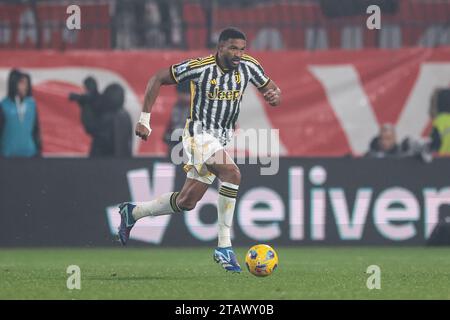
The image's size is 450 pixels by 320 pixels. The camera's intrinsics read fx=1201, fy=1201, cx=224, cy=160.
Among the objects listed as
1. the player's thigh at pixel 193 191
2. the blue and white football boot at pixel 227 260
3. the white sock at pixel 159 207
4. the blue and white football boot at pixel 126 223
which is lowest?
the blue and white football boot at pixel 227 260

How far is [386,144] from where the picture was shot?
1619cm

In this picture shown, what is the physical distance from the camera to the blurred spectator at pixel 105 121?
16344 mm

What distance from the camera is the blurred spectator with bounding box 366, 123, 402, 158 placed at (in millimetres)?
16188

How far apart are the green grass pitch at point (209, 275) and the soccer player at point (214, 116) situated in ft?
2.00

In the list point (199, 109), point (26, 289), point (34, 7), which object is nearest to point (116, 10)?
point (34, 7)

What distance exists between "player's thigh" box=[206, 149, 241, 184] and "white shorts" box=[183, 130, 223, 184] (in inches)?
2.2

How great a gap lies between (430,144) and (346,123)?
121 cm

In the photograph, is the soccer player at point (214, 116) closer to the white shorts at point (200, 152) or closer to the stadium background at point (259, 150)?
the white shorts at point (200, 152)

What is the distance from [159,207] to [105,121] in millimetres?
5095

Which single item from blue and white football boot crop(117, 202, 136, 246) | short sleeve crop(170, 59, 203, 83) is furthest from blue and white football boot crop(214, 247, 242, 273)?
short sleeve crop(170, 59, 203, 83)

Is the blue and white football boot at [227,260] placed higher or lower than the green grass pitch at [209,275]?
higher

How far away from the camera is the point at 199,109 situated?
11234mm

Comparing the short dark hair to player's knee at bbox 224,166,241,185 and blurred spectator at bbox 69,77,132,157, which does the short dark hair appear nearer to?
player's knee at bbox 224,166,241,185

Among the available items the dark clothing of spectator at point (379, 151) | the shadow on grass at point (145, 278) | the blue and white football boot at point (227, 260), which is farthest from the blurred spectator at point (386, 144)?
the shadow on grass at point (145, 278)
